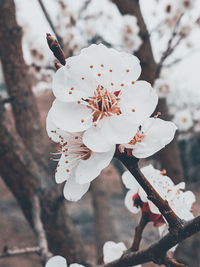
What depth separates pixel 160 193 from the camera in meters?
0.67

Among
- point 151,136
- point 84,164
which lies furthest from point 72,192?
point 151,136

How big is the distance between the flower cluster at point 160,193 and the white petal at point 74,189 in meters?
0.17

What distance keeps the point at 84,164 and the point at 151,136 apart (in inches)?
5.0

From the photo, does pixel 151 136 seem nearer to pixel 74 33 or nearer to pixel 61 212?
pixel 61 212

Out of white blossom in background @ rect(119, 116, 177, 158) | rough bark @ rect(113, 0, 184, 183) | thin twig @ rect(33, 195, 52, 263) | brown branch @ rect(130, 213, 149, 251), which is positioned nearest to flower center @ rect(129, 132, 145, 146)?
white blossom in background @ rect(119, 116, 177, 158)

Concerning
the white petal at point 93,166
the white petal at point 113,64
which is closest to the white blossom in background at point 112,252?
the white petal at point 93,166

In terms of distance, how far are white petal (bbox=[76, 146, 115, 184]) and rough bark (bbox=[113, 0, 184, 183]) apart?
4.41ft

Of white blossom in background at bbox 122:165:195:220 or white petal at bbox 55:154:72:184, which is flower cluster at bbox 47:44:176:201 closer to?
white petal at bbox 55:154:72:184

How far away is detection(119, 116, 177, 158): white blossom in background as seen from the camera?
19.5 inches

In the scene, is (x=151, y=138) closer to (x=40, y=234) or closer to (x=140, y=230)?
(x=140, y=230)

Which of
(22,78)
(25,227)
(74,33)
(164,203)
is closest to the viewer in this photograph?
(164,203)

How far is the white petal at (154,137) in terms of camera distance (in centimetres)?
49

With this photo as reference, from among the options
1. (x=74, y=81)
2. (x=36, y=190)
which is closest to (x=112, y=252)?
(x=74, y=81)

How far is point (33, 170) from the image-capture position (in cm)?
129
